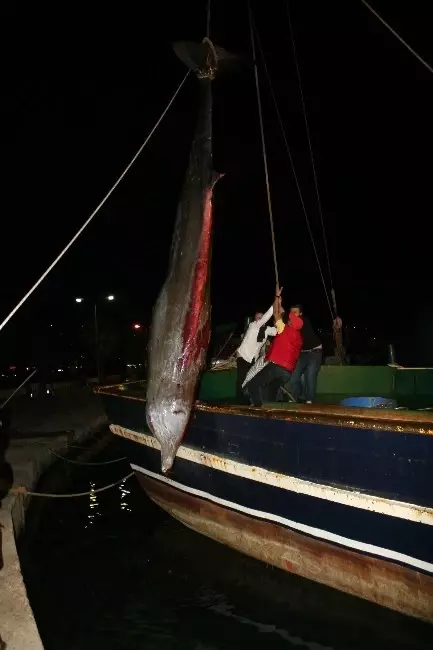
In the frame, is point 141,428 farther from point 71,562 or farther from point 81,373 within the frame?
point 81,373

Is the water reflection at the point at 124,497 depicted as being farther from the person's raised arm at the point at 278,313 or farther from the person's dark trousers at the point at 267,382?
the person's raised arm at the point at 278,313

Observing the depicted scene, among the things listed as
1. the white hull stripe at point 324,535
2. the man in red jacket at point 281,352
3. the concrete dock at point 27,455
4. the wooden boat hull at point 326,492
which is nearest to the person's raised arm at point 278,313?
the man in red jacket at point 281,352

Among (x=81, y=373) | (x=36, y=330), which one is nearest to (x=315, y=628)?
(x=81, y=373)

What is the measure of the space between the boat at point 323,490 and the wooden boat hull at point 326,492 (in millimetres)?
10

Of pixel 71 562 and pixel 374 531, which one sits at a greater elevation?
pixel 374 531

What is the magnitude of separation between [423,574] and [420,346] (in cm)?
5440

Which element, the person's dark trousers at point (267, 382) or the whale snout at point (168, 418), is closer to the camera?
the whale snout at point (168, 418)

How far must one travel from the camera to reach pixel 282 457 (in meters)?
5.80

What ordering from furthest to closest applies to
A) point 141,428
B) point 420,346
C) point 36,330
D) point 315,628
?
point 420,346
point 36,330
point 141,428
point 315,628

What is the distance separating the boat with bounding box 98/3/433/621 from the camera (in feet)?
15.8

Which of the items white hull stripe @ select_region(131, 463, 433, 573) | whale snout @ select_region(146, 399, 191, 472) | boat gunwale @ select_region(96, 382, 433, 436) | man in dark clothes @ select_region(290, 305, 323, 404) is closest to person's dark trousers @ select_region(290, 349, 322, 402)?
man in dark clothes @ select_region(290, 305, 323, 404)

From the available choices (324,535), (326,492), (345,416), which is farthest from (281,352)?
(324,535)

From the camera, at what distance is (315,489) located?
17.9 feet

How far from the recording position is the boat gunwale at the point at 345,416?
4727mm
